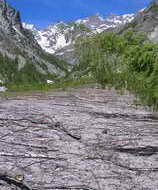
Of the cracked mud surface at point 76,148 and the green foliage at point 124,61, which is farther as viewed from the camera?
the green foliage at point 124,61

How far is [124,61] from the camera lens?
1908cm

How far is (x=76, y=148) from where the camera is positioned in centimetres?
922

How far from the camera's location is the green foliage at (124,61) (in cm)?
1673

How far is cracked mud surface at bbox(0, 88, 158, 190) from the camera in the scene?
787 centimetres

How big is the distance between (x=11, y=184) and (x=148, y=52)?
10.8m

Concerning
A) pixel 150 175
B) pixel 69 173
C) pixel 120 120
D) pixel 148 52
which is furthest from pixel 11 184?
pixel 148 52

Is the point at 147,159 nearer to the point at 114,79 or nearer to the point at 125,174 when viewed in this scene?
the point at 125,174

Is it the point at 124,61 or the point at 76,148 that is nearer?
the point at 76,148

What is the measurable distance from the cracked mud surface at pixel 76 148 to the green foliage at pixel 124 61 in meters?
3.85

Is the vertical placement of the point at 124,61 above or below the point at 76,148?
above

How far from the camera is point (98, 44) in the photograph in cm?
2080

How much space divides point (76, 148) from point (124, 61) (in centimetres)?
1042

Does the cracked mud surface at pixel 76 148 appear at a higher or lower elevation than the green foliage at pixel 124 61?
lower

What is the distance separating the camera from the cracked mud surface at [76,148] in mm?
7867
